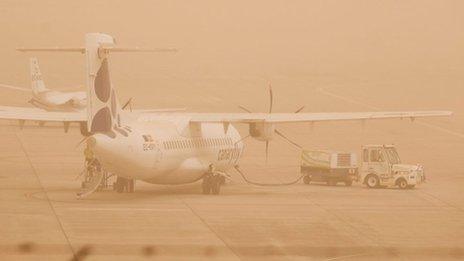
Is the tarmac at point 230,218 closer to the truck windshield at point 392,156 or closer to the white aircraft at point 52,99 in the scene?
the truck windshield at point 392,156

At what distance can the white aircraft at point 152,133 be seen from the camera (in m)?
51.2

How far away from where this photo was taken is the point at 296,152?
77188mm

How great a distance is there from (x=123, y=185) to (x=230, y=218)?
857 centimetres

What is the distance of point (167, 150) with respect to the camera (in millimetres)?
53781

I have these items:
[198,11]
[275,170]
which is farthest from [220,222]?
[198,11]

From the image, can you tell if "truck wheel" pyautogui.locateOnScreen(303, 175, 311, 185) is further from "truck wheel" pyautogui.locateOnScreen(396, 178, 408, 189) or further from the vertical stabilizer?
the vertical stabilizer

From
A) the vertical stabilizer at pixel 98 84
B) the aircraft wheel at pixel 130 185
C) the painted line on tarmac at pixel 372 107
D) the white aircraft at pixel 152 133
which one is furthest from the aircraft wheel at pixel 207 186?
the painted line on tarmac at pixel 372 107

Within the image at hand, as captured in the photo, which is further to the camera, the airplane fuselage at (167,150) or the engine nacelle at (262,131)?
the engine nacelle at (262,131)

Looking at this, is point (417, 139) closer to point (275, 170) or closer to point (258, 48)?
point (275, 170)

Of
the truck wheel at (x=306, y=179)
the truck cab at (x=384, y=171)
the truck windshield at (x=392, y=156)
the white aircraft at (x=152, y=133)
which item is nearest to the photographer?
the white aircraft at (x=152, y=133)

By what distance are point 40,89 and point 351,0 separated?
4062 inches

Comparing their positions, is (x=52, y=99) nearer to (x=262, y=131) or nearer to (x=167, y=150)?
(x=262, y=131)

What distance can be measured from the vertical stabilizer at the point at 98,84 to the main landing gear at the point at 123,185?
150 inches

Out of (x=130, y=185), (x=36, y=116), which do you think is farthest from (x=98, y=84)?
(x=36, y=116)
